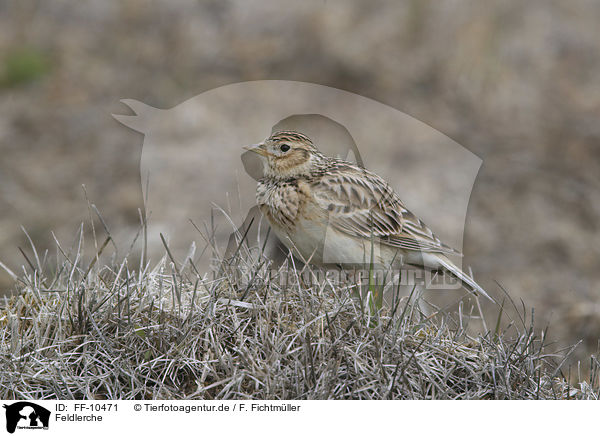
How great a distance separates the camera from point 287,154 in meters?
2.87

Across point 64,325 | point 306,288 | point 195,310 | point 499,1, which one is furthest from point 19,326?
point 499,1

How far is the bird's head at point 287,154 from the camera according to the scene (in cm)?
279

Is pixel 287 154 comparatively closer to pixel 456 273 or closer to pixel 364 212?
pixel 364 212

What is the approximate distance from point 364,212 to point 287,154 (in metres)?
0.43

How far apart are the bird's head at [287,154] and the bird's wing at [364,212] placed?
0.32ft

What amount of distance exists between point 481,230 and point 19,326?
3.88 metres

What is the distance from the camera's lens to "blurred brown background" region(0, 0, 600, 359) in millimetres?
5516

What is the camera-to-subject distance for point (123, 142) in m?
6.37

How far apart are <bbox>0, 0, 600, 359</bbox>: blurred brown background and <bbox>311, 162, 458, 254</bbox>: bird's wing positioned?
2.30 metres

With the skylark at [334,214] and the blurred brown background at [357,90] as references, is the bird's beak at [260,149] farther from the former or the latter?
the blurred brown background at [357,90]

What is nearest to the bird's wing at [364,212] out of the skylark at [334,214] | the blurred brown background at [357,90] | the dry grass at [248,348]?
the skylark at [334,214]

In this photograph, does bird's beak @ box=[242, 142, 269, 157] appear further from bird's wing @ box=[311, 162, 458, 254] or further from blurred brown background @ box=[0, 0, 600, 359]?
blurred brown background @ box=[0, 0, 600, 359]
